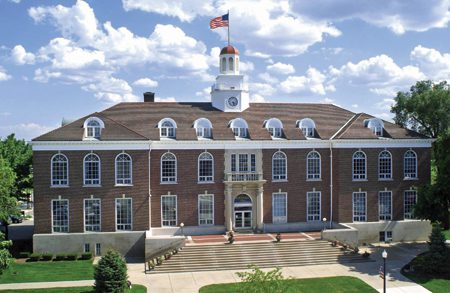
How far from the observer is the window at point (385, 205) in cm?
4750

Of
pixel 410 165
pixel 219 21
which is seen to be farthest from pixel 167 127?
pixel 410 165

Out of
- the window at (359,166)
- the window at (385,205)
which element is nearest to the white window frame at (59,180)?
the window at (359,166)

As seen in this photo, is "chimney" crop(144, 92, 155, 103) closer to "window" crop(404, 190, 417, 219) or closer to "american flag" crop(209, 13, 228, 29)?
→ "american flag" crop(209, 13, 228, 29)

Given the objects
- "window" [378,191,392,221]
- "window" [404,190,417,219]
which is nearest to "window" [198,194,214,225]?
"window" [378,191,392,221]

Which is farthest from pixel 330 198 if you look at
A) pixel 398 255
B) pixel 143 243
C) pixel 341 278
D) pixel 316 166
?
pixel 143 243

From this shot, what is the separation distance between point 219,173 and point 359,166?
533 inches

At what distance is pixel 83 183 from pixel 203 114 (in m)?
13.2

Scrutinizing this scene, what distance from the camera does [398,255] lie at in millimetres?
42312

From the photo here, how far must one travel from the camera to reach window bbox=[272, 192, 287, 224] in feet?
153

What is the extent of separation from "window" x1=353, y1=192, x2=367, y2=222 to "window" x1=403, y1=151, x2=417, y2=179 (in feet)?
16.0

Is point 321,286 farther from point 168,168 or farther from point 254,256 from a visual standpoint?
point 168,168

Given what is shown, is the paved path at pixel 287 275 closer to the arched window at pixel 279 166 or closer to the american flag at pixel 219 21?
the arched window at pixel 279 166

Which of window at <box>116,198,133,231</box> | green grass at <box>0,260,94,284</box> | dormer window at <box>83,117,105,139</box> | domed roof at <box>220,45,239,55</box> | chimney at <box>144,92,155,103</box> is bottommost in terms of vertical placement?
green grass at <box>0,260,94,284</box>

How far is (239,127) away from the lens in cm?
4672
